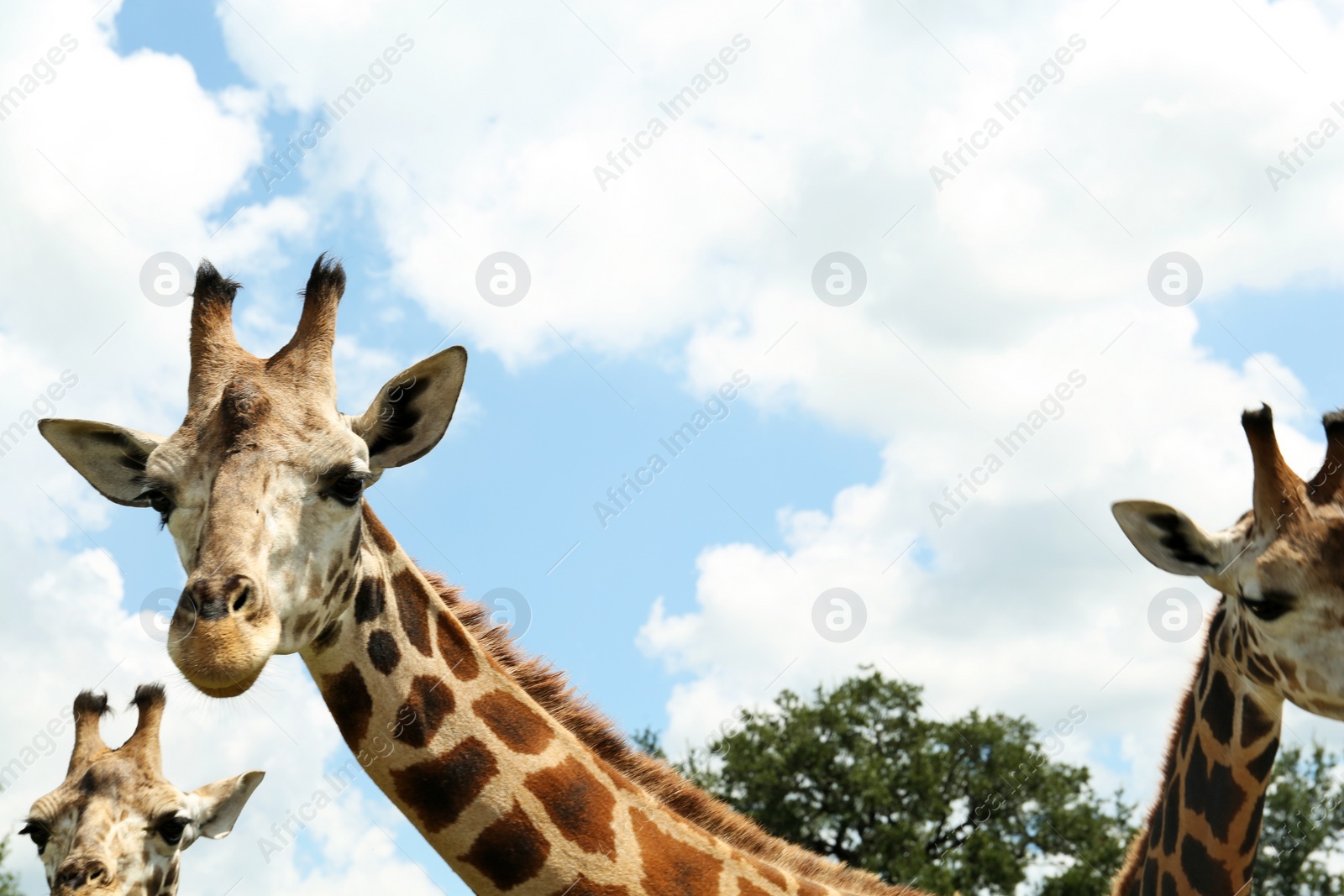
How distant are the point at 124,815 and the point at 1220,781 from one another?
25.9 feet

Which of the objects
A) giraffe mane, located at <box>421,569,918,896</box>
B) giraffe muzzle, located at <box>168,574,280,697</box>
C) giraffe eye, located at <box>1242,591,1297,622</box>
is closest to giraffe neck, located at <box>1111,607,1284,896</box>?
giraffe eye, located at <box>1242,591,1297,622</box>

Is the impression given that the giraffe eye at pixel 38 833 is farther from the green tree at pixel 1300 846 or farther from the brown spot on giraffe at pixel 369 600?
the green tree at pixel 1300 846

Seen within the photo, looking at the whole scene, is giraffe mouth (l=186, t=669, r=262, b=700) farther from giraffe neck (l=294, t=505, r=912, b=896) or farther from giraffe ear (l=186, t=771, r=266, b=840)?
giraffe ear (l=186, t=771, r=266, b=840)

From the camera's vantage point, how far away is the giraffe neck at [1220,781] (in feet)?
21.6

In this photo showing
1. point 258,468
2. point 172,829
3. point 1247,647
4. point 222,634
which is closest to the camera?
point 222,634

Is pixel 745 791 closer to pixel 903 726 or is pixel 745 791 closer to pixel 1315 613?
pixel 903 726

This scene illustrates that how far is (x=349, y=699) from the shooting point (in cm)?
531

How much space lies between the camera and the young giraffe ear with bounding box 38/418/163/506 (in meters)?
5.80

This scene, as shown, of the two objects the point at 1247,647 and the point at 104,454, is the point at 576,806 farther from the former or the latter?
the point at 1247,647

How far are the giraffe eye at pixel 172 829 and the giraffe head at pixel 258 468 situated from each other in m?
4.93

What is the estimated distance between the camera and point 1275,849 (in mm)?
38188

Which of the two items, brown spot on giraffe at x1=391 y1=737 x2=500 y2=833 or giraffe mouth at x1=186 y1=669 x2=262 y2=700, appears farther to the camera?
brown spot on giraffe at x1=391 y1=737 x2=500 y2=833

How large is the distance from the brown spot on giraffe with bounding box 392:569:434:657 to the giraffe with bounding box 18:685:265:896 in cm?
520

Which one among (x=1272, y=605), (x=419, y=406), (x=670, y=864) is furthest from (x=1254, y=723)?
(x=419, y=406)
